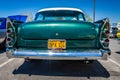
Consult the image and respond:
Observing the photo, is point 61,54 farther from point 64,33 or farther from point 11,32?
point 11,32

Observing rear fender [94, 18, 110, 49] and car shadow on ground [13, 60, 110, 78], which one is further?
car shadow on ground [13, 60, 110, 78]

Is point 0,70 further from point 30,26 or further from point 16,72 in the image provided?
point 30,26

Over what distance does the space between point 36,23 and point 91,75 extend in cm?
189

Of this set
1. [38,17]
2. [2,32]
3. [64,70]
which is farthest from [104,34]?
[2,32]

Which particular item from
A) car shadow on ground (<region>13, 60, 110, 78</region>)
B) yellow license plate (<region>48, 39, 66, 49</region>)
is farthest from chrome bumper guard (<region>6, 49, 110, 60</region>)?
car shadow on ground (<region>13, 60, 110, 78</region>)

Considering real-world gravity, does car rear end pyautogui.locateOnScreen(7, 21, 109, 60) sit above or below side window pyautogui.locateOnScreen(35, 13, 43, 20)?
below

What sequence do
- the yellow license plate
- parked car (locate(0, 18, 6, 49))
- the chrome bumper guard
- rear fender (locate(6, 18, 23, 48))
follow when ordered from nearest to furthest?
the chrome bumper guard
the yellow license plate
rear fender (locate(6, 18, 23, 48))
parked car (locate(0, 18, 6, 49))

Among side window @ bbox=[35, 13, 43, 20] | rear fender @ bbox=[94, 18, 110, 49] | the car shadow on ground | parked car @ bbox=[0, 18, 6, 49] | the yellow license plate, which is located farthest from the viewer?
parked car @ bbox=[0, 18, 6, 49]

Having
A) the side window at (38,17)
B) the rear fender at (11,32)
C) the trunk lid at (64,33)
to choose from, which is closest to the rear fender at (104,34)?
the trunk lid at (64,33)

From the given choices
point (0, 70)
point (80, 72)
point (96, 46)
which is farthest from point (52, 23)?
point (0, 70)

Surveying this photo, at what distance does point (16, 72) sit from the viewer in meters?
5.27

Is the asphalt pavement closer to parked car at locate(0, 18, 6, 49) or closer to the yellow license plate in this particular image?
the yellow license plate

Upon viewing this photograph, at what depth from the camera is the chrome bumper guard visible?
4477 millimetres

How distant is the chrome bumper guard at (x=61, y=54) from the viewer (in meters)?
4.48
